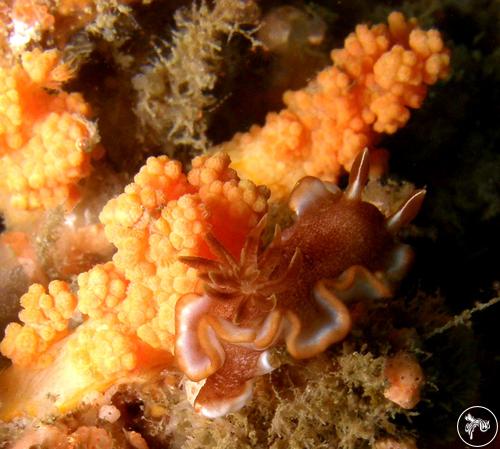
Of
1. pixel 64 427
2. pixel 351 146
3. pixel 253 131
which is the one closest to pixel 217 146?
pixel 253 131

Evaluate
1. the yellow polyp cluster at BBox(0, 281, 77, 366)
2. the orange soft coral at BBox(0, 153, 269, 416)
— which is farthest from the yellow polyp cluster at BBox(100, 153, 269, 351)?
the yellow polyp cluster at BBox(0, 281, 77, 366)

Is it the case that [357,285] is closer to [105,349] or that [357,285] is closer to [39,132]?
[105,349]

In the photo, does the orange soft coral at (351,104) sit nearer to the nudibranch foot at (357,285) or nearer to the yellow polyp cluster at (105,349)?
the nudibranch foot at (357,285)

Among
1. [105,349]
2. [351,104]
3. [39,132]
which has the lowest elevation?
[105,349]

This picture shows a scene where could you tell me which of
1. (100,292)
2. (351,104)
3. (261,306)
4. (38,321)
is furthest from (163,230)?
(351,104)

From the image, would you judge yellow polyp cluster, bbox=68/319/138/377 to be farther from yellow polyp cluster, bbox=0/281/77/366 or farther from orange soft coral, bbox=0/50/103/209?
orange soft coral, bbox=0/50/103/209
